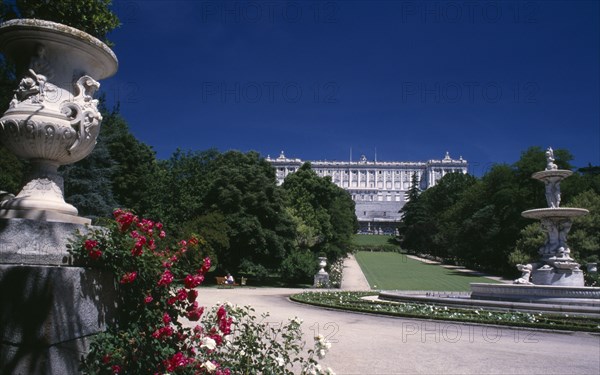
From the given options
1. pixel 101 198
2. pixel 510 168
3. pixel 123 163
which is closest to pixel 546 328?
pixel 101 198

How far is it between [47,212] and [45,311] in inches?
41.1

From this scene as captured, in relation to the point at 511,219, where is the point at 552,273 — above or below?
below

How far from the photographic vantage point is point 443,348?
8.29m

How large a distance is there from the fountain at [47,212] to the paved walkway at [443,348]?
153 inches

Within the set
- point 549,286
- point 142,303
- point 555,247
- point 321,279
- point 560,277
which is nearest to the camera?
point 142,303

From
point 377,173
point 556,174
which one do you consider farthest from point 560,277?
point 377,173

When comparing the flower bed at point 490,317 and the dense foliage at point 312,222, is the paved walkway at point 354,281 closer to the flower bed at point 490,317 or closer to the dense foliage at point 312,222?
the dense foliage at point 312,222

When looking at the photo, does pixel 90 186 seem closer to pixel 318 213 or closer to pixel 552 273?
pixel 318 213

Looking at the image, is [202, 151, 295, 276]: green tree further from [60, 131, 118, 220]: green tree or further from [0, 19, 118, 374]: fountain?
[0, 19, 118, 374]: fountain

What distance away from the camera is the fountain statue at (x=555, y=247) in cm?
1731

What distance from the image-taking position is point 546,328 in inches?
422

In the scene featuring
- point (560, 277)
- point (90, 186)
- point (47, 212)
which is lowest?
point (560, 277)

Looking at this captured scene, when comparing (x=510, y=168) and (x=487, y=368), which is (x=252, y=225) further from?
(x=510, y=168)

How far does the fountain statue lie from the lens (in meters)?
17.3
